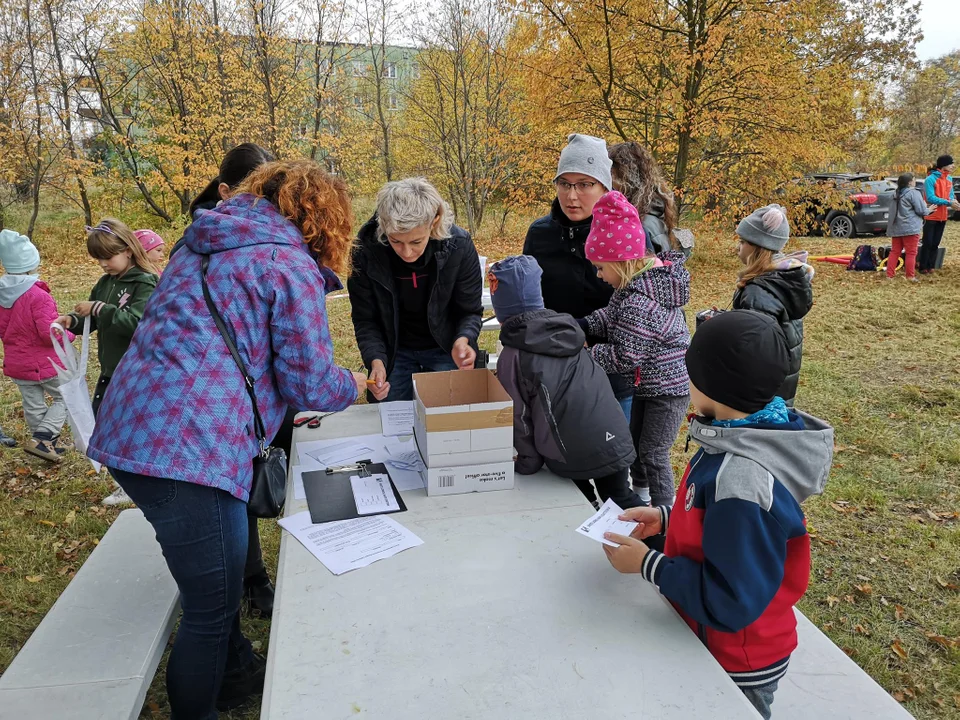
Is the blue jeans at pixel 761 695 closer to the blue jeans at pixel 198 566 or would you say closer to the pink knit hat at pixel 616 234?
the blue jeans at pixel 198 566

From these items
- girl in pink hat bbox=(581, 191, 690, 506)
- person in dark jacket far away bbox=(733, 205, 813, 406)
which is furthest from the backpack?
girl in pink hat bbox=(581, 191, 690, 506)

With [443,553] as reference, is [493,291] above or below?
above

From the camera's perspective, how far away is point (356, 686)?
48.4 inches

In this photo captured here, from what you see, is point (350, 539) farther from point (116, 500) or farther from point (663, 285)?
point (116, 500)

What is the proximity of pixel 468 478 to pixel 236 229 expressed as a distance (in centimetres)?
92

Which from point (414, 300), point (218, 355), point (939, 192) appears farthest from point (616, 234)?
point (939, 192)

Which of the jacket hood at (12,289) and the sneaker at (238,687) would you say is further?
the jacket hood at (12,289)

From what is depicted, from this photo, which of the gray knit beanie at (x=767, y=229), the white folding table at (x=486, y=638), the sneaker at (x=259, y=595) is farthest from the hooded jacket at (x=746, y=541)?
the gray knit beanie at (x=767, y=229)

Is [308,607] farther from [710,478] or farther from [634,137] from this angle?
[634,137]

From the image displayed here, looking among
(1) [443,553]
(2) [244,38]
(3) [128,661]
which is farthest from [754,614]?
(2) [244,38]

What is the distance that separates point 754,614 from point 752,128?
9702 mm

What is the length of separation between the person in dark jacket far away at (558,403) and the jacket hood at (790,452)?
26.3 inches

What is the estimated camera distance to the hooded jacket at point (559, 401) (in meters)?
1.96

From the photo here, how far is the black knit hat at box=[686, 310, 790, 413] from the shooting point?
132cm
